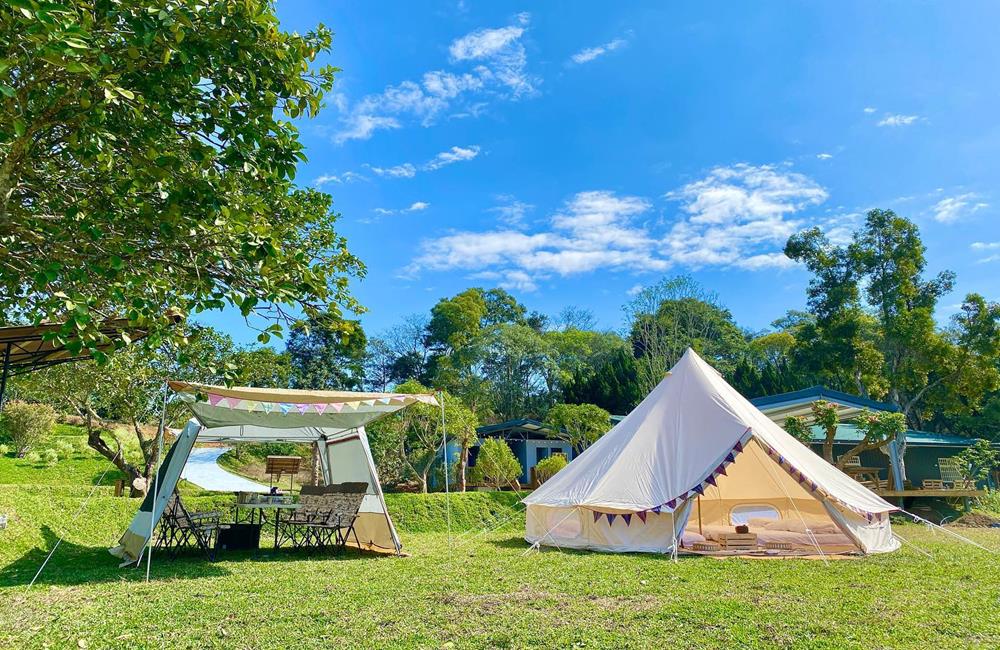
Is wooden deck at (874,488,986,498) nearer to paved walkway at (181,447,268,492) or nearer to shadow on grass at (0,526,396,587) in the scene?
shadow on grass at (0,526,396,587)

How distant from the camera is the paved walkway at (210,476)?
33.1 ft

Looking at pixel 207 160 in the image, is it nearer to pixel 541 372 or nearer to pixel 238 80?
pixel 238 80

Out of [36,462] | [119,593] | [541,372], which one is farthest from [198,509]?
[541,372]

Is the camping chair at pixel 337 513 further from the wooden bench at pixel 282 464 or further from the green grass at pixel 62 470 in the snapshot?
the green grass at pixel 62 470

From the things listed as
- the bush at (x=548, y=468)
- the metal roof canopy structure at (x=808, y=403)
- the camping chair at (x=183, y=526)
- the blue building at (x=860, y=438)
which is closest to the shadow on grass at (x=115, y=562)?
the camping chair at (x=183, y=526)

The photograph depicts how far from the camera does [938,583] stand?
5539mm

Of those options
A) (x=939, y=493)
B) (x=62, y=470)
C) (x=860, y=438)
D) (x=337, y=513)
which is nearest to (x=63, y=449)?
(x=62, y=470)

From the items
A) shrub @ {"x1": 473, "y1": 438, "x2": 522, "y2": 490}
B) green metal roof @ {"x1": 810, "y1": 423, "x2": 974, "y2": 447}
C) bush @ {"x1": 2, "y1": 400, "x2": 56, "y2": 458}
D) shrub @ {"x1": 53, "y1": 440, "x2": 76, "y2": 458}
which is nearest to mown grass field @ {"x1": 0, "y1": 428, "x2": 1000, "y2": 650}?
shrub @ {"x1": 473, "y1": 438, "x2": 522, "y2": 490}

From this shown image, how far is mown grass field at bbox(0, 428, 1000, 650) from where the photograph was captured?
154 inches

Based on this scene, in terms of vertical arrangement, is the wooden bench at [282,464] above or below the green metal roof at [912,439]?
below

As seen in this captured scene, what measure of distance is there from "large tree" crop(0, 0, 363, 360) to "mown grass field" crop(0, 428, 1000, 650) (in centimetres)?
210

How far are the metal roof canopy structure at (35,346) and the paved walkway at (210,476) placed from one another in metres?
3.81

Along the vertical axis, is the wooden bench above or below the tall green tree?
below

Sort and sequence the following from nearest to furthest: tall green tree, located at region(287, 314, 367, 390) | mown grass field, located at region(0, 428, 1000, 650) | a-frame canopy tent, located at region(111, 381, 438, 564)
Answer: mown grass field, located at region(0, 428, 1000, 650) < a-frame canopy tent, located at region(111, 381, 438, 564) < tall green tree, located at region(287, 314, 367, 390)
